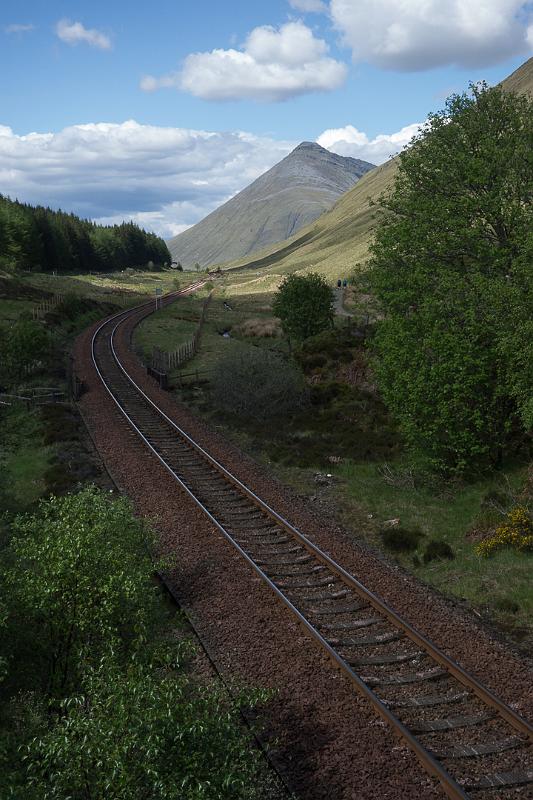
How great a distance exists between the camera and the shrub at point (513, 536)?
52.4 ft

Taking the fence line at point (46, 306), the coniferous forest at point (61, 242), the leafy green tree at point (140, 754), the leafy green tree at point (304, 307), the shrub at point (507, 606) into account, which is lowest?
the shrub at point (507, 606)

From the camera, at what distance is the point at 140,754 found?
672 centimetres

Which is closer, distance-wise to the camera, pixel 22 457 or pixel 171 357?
pixel 22 457

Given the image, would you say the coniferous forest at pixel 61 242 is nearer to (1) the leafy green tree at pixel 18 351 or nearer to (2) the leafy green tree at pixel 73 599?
(1) the leafy green tree at pixel 18 351

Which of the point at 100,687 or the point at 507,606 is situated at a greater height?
the point at 100,687

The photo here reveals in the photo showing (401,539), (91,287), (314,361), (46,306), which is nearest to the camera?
(401,539)

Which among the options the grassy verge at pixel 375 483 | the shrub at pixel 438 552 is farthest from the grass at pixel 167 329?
the shrub at pixel 438 552

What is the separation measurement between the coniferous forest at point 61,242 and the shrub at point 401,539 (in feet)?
298

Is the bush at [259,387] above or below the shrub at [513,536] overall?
above

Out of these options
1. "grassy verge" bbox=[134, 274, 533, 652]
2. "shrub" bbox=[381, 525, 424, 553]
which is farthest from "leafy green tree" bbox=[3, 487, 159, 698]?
"shrub" bbox=[381, 525, 424, 553]

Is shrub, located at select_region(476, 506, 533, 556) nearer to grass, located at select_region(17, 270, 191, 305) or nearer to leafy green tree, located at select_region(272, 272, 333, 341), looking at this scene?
leafy green tree, located at select_region(272, 272, 333, 341)

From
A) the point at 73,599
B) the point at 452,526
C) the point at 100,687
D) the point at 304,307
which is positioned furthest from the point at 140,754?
the point at 304,307

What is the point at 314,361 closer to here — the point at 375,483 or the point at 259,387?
the point at 259,387

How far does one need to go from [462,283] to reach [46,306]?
5608cm
